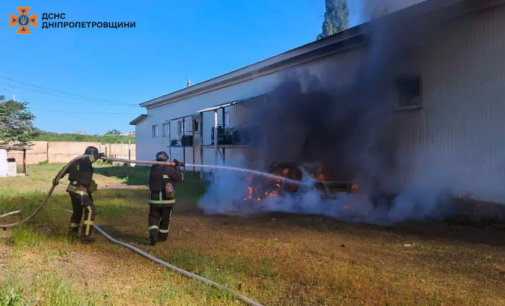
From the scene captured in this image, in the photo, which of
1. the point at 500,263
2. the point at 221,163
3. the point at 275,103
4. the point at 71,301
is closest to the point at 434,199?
the point at 500,263

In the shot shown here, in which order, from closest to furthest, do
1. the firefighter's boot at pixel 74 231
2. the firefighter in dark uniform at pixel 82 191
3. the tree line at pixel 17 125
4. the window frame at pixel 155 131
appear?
the firefighter in dark uniform at pixel 82 191
the firefighter's boot at pixel 74 231
the window frame at pixel 155 131
the tree line at pixel 17 125

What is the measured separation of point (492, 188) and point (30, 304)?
8.29m

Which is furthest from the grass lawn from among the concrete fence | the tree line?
the concrete fence

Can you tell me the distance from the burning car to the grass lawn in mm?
1285

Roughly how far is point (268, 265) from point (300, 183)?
15.1ft

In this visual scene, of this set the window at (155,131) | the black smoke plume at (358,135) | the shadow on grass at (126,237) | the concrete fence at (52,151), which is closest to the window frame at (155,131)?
the window at (155,131)

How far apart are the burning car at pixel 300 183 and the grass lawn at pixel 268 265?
4.22 feet

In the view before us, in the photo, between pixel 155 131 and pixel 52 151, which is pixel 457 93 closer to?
pixel 155 131

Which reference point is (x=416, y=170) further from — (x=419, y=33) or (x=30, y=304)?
(x=30, y=304)

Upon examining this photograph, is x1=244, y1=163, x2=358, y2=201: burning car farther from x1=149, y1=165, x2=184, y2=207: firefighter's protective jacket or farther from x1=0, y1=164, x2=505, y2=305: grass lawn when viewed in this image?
x1=149, y1=165, x2=184, y2=207: firefighter's protective jacket

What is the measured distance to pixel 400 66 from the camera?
9.22 meters

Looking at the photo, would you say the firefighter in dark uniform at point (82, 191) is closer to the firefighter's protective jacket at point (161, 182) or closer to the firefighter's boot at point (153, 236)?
the firefighter's boot at point (153, 236)

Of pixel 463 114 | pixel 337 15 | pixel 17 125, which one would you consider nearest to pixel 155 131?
pixel 17 125

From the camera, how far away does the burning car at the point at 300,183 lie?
880cm
